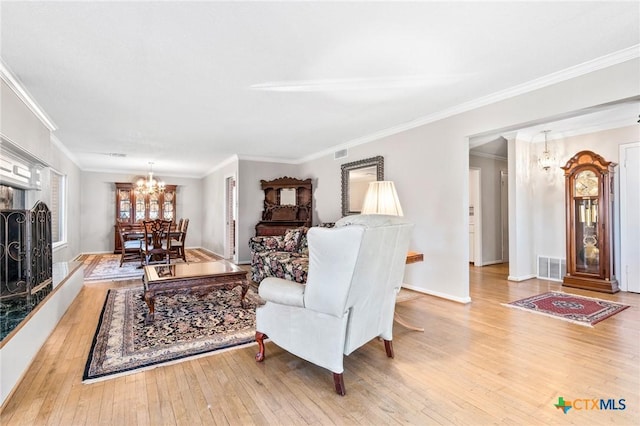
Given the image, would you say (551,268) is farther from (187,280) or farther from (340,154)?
(187,280)

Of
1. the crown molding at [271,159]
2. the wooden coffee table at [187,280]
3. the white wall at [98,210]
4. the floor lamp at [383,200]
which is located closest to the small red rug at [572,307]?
the floor lamp at [383,200]

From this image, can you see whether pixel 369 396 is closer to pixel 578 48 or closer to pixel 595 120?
pixel 578 48

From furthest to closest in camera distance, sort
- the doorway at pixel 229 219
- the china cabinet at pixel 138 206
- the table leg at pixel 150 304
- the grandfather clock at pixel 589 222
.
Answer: the china cabinet at pixel 138 206 < the doorway at pixel 229 219 < the grandfather clock at pixel 589 222 < the table leg at pixel 150 304

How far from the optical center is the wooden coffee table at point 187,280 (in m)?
3.05

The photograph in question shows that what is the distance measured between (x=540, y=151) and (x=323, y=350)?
17.7ft

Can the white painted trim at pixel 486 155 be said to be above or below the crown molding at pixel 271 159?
below

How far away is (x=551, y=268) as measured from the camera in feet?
17.0

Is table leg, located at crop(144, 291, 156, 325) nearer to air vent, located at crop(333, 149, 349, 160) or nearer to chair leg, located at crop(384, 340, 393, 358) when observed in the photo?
chair leg, located at crop(384, 340, 393, 358)

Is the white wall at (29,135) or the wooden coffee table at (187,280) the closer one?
the white wall at (29,135)

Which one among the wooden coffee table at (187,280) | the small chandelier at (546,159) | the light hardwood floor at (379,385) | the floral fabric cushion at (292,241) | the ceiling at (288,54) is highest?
the ceiling at (288,54)

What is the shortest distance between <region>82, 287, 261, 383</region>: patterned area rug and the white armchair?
0.74 meters

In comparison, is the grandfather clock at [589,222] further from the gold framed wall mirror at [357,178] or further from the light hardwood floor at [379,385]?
the gold framed wall mirror at [357,178]

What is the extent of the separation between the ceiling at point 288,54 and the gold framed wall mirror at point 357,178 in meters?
0.82

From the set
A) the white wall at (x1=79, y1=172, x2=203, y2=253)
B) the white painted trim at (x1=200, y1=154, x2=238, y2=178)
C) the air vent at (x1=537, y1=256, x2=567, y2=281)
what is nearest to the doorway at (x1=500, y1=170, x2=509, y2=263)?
the air vent at (x1=537, y1=256, x2=567, y2=281)
